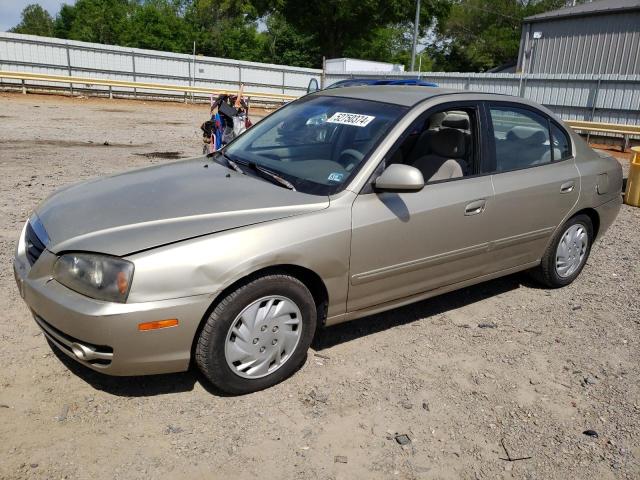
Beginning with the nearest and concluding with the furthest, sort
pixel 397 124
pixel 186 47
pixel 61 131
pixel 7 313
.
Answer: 1. pixel 397 124
2. pixel 7 313
3. pixel 61 131
4. pixel 186 47

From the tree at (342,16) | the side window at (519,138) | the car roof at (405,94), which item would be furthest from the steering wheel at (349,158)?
the tree at (342,16)

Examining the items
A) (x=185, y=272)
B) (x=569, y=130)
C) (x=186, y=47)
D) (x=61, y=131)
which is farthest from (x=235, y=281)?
(x=186, y=47)

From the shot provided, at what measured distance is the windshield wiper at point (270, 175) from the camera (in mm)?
3424

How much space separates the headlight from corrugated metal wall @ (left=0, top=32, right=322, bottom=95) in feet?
86.0

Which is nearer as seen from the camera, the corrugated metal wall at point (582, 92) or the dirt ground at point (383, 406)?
the dirt ground at point (383, 406)

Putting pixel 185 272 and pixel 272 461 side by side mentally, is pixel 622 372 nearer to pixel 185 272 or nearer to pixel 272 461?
pixel 272 461

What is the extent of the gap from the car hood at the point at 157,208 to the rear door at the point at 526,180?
1532mm

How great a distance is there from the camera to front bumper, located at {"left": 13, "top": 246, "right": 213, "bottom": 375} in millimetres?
2643

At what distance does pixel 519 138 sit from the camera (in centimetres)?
436

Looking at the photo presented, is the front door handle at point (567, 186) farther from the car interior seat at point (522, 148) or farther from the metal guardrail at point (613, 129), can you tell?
the metal guardrail at point (613, 129)

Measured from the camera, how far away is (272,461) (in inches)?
105

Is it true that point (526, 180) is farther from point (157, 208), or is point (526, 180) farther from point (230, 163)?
point (157, 208)

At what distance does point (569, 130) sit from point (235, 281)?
343cm

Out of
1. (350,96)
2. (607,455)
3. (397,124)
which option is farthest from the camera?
(350,96)
